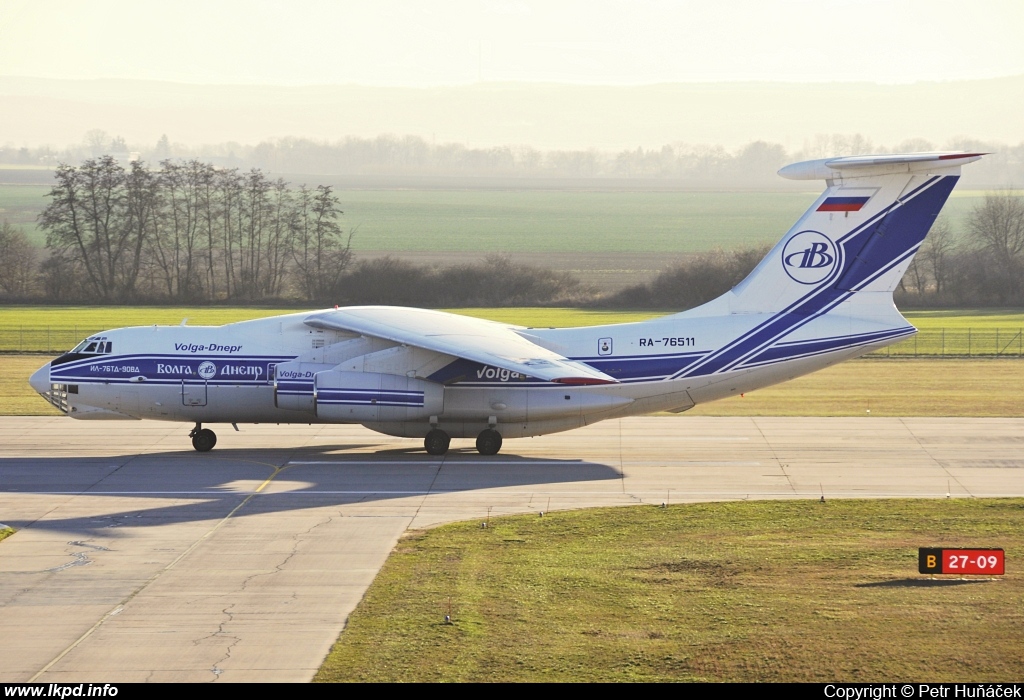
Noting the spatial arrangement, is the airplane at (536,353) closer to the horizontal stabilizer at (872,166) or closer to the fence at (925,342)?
the horizontal stabilizer at (872,166)

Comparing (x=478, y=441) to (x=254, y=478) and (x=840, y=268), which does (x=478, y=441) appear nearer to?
(x=254, y=478)

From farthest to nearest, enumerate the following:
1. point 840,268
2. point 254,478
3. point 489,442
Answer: point 489,442, point 840,268, point 254,478

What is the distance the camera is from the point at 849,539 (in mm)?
20109

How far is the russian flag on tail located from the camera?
27875 mm

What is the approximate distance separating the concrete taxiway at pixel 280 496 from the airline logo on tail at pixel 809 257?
452 cm

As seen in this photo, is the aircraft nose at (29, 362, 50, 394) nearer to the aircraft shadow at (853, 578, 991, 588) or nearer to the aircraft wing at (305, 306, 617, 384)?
the aircraft wing at (305, 306, 617, 384)

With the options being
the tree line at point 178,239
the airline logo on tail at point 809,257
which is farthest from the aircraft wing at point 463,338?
the tree line at point 178,239

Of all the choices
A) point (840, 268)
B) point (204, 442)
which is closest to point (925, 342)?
point (840, 268)

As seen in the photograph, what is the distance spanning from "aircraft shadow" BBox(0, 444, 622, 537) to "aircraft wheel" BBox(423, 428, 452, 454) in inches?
12.5

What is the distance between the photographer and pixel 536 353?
2716 cm

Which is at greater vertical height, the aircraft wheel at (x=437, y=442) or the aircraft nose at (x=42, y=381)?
the aircraft nose at (x=42, y=381)

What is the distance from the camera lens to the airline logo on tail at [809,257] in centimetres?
2828

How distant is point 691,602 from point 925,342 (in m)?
43.1

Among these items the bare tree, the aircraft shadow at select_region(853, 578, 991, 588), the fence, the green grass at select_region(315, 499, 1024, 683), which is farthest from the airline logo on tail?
the bare tree
